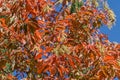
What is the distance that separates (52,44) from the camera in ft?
25.5

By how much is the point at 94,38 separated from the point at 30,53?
1.62 metres

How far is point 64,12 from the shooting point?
9.41 metres

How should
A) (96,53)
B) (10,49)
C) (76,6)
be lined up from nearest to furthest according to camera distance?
(96,53) → (10,49) → (76,6)

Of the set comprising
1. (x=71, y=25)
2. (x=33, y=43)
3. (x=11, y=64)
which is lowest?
(x=11, y=64)

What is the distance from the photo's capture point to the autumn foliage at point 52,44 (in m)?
7.33

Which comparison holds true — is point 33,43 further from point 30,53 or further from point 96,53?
point 96,53

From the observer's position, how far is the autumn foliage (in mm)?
7332

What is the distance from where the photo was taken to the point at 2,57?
8219 mm

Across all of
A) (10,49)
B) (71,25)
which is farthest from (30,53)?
(71,25)

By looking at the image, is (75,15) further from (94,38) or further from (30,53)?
(30,53)

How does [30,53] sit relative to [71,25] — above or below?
below

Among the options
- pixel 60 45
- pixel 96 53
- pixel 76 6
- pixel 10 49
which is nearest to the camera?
pixel 60 45

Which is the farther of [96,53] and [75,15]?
[75,15]

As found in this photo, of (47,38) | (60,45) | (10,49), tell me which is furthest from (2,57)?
(60,45)
